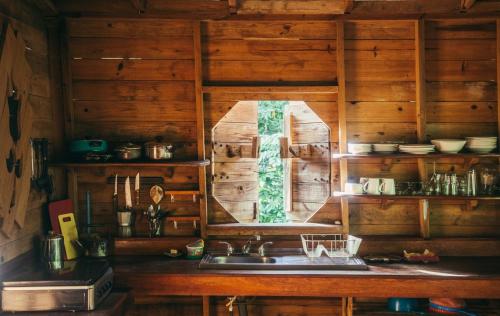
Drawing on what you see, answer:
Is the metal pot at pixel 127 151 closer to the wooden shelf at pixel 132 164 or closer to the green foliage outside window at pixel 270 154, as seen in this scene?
the wooden shelf at pixel 132 164

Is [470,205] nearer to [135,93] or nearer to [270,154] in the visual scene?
[270,154]

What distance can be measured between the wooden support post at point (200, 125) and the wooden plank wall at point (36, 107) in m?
1.16

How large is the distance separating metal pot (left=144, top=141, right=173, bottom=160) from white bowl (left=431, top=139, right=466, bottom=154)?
7.13ft

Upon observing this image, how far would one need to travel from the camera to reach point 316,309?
12.9 ft

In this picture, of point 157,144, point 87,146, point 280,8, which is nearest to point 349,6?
point 280,8

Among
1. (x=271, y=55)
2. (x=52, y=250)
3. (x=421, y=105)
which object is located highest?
(x=271, y=55)

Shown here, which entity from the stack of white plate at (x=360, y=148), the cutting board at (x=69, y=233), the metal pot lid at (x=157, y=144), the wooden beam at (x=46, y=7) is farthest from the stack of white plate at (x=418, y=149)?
the wooden beam at (x=46, y=7)

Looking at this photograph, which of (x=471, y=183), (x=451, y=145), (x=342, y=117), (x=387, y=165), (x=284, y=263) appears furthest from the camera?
(x=387, y=165)

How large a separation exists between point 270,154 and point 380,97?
46.8 inches

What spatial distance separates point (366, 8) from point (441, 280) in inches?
84.4

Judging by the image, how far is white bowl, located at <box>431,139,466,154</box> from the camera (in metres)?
3.59

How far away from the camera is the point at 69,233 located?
12.1ft

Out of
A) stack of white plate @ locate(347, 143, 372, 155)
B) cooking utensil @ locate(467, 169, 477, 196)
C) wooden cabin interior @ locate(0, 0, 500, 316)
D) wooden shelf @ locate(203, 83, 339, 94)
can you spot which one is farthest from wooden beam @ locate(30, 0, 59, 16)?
cooking utensil @ locate(467, 169, 477, 196)

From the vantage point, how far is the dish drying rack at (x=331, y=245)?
364 centimetres
